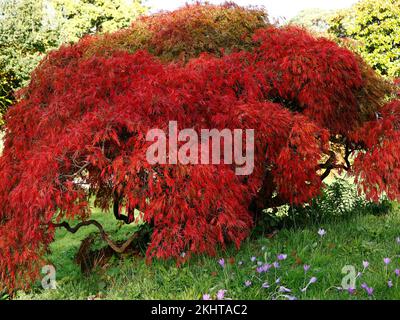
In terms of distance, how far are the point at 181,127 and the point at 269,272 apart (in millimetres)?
1303

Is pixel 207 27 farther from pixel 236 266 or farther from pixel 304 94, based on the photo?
pixel 236 266

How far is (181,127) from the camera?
3650mm

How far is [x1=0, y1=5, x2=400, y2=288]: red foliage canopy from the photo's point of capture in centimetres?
350

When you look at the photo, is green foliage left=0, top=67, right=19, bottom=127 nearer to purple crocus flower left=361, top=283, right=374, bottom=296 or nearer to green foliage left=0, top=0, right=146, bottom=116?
green foliage left=0, top=0, right=146, bottom=116

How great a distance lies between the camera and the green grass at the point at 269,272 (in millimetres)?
3529

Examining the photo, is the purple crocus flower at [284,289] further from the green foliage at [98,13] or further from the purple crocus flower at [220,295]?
the green foliage at [98,13]

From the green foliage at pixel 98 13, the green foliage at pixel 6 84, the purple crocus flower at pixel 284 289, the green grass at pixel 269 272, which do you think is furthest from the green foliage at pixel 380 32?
the purple crocus flower at pixel 284 289

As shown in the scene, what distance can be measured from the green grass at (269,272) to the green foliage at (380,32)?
1192cm

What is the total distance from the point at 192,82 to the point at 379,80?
7.62 feet

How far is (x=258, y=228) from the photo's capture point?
5.04 meters

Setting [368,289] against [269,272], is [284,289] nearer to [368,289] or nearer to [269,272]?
[269,272]

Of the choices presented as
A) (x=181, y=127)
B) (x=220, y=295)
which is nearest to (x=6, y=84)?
(x=181, y=127)

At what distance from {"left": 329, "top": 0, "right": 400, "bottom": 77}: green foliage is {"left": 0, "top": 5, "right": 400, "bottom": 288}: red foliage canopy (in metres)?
11.7
